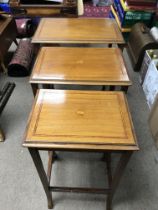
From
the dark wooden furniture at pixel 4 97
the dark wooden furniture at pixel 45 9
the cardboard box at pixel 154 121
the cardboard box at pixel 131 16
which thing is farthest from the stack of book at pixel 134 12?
the dark wooden furniture at pixel 4 97

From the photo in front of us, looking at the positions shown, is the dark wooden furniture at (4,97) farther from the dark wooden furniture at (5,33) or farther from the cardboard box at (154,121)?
the cardboard box at (154,121)

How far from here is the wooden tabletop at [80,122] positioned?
80 centimetres

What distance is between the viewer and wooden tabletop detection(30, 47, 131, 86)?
120 cm

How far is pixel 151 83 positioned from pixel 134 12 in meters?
1.22

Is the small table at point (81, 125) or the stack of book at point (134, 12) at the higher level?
the stack of book at point (134, 12)

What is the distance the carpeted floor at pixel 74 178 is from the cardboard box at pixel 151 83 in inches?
12.4

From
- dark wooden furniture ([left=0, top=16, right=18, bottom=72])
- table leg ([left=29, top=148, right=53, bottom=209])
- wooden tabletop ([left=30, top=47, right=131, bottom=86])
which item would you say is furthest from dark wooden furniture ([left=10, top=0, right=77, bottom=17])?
table leg ([left=29, top=148, right=53, bottom=209])

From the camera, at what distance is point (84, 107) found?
968 millimetres

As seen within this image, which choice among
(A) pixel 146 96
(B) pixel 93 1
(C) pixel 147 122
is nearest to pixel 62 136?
(C) pixel 147 122

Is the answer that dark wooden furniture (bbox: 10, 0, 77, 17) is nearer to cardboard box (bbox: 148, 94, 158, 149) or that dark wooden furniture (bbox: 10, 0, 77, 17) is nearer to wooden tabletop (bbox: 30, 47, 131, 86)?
wooden tabletop (bbox: 30, 47, 131, 86)

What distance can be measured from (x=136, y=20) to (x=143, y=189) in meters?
2.24

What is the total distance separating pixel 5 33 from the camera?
7.24 ft

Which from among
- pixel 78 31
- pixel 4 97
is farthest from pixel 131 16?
pixel 4 97

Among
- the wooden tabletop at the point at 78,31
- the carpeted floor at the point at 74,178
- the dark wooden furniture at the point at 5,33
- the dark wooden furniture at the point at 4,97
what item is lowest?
the carpeted floor at the point at 74,178
